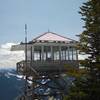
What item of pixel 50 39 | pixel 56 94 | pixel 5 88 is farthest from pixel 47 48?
pixel 5 88

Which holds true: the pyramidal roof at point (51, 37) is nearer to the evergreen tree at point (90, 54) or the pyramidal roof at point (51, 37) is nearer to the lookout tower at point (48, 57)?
the lookout tower at point (48, 57)

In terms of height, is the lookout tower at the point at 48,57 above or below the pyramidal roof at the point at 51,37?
below

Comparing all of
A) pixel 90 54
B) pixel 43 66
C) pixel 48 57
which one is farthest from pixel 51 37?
pixel 90 54

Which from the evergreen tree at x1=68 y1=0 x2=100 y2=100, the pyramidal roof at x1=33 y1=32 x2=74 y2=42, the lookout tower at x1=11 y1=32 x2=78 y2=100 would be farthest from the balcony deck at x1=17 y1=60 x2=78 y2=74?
the evergreen tree at x1=68 y1=0 x2=100 y2=100

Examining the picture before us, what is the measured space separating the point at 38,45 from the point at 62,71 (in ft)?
12.9

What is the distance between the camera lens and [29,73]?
52719 millimetres

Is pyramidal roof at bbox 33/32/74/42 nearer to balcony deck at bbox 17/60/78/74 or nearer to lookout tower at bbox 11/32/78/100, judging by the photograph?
lookout tower at bbox 11/32/78/100

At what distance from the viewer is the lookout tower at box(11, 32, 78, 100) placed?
173 ft

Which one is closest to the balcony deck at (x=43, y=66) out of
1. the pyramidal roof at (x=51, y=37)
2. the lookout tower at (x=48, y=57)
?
the lookout tower at (x=48, y=57)

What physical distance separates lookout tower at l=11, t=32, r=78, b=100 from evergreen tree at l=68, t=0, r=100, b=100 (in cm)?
1494

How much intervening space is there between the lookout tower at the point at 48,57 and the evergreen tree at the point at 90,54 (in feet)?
49.0

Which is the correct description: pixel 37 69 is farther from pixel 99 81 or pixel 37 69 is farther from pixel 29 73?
pixel 99 81

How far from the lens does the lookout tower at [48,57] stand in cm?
5259

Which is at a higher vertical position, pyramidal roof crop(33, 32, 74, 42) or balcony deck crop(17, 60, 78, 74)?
pyramidal roof crop(33, 32, 74, 42)
